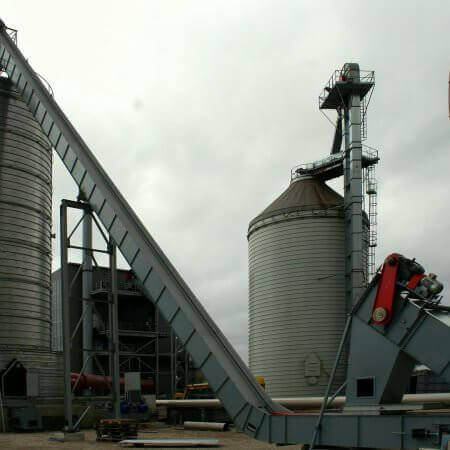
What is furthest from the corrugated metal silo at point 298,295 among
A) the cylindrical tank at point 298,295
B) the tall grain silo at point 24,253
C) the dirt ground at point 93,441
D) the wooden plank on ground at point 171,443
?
the wooden plank on ground at point 171,443

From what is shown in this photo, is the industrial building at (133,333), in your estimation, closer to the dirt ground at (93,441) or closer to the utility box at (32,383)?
the utility box at (32,383)

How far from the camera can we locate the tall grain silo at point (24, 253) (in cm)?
2716

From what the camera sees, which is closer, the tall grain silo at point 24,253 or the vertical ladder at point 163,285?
the vertical ladder at point 163,285

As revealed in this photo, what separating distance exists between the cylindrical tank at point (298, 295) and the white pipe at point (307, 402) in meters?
3.38

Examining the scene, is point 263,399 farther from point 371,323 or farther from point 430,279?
point 430,279

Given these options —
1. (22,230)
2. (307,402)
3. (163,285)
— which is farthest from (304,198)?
(163,285)

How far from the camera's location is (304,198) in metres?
33.4

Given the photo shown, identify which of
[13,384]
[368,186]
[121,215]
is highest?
[368,186]

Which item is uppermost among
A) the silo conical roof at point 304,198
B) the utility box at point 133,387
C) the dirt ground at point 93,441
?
the silo conical roof at point 304,198

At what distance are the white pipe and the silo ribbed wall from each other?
129 inches

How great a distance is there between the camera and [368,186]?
33812 millimetres

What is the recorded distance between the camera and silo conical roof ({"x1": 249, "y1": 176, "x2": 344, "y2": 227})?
3283cm

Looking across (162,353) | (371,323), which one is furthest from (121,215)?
(162,353)

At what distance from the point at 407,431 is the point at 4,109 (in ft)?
78.7
